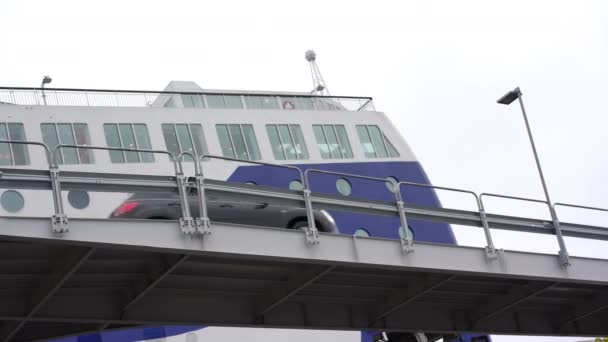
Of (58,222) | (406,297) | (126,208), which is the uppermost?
(126,208)

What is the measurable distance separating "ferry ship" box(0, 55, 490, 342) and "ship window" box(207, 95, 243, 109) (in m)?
0.03

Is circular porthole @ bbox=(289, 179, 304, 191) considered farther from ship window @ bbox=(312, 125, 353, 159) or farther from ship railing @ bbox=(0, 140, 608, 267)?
ship railing @ bbox=(0, 140, 608, 267)

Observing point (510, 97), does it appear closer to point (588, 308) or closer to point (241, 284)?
point (588, 308)

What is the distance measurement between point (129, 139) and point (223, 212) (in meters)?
12.7

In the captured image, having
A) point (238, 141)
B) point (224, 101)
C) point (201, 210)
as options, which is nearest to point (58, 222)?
point (201, 210)

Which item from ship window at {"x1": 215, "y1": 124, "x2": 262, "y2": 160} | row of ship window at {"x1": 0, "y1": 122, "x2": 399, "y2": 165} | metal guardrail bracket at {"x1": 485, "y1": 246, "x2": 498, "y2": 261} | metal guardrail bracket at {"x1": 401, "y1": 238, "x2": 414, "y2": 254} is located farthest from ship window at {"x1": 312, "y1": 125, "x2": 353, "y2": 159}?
metal guardrail bracket at {"x1": 401, "y1": 238, "x2": 414, "y2": 254}

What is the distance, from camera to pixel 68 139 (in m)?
28.4

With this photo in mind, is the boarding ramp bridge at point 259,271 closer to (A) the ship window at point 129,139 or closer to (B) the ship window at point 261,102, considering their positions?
(A) the ship window at point 129,139

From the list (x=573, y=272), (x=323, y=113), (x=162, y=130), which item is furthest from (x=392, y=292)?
(x=323, y=113)

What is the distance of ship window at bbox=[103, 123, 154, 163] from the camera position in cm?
2852

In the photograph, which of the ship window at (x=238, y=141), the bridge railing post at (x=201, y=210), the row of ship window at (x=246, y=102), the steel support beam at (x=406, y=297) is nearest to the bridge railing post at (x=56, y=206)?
the bridge railing post at (x=201, y=210)

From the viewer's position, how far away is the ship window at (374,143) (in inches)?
1315

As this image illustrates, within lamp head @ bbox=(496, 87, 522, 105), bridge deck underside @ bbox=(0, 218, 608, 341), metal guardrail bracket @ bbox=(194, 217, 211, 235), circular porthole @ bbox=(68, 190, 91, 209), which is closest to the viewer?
bridge deck underside @ bbox=(0, 218, 608, 341)

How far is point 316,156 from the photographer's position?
31703 millimetres
